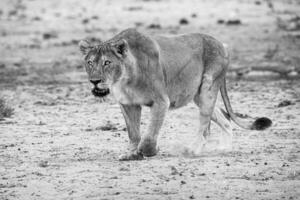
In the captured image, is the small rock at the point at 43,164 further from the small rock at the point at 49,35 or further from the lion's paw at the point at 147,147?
the small rock at the point at 49,35

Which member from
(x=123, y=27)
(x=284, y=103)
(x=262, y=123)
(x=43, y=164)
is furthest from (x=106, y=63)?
(x=123, y=27)

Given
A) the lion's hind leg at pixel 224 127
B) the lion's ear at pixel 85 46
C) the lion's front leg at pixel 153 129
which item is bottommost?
the lion's hind leg at pixel 224 127

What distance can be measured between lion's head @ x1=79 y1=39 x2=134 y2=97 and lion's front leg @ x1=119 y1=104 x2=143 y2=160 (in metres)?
0.51

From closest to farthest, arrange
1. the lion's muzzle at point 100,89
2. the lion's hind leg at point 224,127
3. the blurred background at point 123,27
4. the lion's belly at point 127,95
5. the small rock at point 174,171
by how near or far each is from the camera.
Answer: the small rock at point 174,171 → the lion's muzzle at point 100,89 → the lion's belly at point 127,95 → the lion's hind leg at point 224,127 → the blurred background at point 123,27

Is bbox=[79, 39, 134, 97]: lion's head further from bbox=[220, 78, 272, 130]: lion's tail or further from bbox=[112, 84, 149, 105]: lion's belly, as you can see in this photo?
bbox=[220, 78, 272, 130]: lion's tail

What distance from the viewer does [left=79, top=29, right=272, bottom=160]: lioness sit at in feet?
23.4

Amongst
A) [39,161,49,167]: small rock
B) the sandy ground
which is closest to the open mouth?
the sandy ground

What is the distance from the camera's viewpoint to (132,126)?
762cm

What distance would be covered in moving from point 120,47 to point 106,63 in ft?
0.71

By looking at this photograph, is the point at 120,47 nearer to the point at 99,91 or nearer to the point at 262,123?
the point at 99,91

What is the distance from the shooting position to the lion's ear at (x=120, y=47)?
23.4 feet

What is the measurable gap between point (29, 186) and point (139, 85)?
1.53 m

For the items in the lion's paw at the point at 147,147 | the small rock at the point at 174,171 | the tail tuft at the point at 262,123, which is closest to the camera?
the small rock at the point at 174,171

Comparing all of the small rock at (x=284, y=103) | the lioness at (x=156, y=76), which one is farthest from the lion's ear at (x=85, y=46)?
the small rock at (x=284, y=103)
